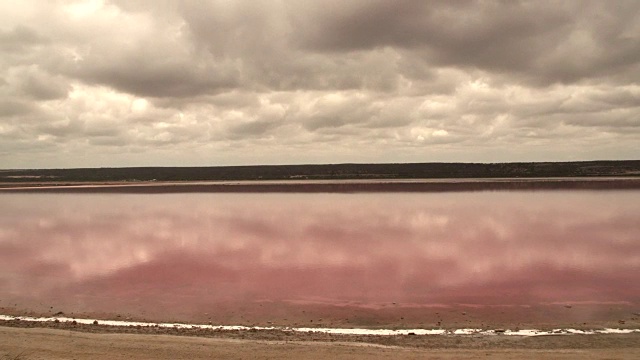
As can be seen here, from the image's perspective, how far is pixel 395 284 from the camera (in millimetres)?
14594

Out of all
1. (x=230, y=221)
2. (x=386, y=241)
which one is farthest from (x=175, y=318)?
(x=230, y=221)

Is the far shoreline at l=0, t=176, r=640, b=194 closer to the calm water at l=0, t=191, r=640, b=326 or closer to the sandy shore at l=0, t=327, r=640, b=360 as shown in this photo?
the calm water at l=0, t=191, r=640, b=326

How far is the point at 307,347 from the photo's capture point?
9102mm

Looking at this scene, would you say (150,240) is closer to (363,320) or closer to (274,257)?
(274,257)

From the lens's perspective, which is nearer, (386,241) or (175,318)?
(175,318)

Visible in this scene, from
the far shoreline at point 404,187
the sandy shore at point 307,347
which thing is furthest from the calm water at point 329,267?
the far shoreline at point 404,187

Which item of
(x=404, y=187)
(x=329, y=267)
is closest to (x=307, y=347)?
(x=329, y=267)

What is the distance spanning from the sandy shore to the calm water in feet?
5.04

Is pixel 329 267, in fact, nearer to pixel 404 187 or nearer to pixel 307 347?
pixel 307 347

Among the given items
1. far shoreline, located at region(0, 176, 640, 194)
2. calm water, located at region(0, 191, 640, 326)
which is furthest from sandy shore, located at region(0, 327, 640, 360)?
far shoreline, located at region(0, 176, 640, 194)

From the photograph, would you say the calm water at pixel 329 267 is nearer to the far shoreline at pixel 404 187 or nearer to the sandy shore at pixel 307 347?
the sandy shore at pixel 307 347

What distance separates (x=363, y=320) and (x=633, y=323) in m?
5.88

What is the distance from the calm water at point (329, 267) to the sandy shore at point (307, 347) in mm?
1535

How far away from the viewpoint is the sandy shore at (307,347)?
28.2ft
